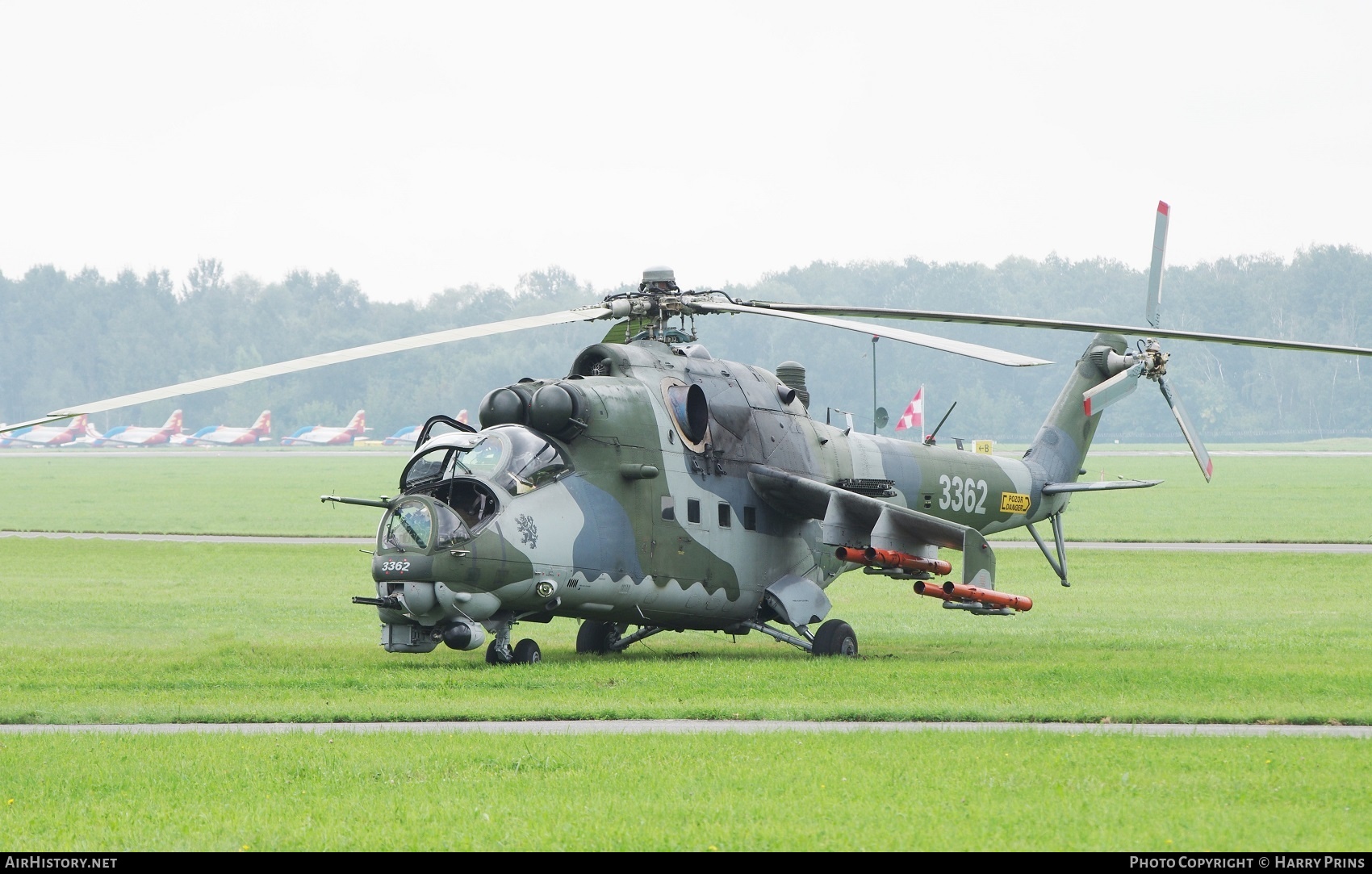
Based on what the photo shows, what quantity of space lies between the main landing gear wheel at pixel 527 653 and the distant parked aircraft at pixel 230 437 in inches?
5284

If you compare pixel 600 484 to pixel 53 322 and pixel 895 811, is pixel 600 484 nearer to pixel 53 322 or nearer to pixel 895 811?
pixel 895 811

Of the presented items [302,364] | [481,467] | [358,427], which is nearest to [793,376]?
[481,467]

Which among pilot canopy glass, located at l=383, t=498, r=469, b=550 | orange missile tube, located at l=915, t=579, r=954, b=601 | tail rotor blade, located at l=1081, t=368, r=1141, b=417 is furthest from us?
tail rotor blade, located at l=1081, t=368, r=1141, b=417

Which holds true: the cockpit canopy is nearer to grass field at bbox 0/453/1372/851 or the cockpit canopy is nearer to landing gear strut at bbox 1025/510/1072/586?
grass field at bbox 0/453/1372/851

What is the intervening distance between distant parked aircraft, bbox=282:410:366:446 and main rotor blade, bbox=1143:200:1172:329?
409ft

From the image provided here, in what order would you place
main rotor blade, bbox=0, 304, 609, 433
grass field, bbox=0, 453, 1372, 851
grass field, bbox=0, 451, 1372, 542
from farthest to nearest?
grass field, bbox=0, 451, 1372, 542
main rotor blade, bbox=0, 304, 609, 433
grass field, bbox=0, 453, 1372, 851

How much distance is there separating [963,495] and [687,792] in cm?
1294

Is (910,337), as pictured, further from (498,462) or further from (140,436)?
(140,436)

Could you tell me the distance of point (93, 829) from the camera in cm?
933

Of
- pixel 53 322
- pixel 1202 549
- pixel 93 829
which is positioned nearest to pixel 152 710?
pixel 93 829

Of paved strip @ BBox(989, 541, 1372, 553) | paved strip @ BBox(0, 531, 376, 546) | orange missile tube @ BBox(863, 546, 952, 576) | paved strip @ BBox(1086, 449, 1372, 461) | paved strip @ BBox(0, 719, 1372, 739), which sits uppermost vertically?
orange missile tube @ BBox(863, 546, 952, 576)

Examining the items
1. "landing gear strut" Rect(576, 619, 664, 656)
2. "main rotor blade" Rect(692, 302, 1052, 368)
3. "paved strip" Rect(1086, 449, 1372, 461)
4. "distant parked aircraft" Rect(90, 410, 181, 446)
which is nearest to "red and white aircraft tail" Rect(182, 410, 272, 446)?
"distant parked aircraft" Rect(90, 410, 181, 446)

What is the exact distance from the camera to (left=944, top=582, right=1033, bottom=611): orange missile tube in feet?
61.1

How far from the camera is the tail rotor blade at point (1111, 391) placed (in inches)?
867
